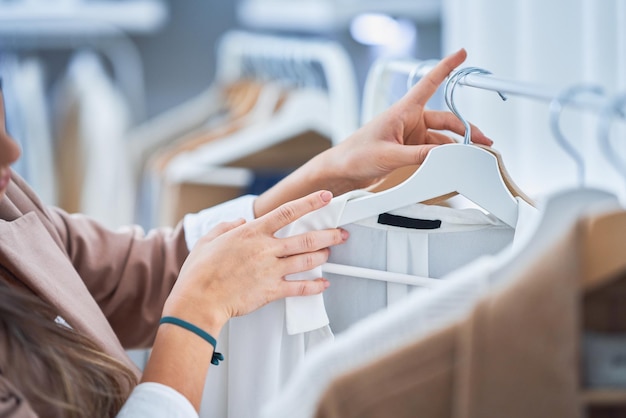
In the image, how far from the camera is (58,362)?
0.71 metres

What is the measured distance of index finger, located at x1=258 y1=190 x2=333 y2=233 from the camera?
768 mm

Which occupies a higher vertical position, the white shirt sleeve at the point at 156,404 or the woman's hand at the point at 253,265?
the woman's hand at the point at 253,265

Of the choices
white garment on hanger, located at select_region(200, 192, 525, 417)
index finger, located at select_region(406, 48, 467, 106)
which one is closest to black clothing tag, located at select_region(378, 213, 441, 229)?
white garment on hanger, located at select_region(200, 192, 525, 417)

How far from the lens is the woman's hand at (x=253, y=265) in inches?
29.8

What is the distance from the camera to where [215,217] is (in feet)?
3.04

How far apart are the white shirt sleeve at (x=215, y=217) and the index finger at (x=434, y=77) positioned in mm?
228

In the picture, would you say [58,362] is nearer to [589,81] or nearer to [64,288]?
[64,288]

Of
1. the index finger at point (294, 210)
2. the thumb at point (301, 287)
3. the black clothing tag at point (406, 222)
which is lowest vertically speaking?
the thumb at point (301, 287)

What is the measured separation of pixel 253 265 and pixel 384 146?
0.19 meters

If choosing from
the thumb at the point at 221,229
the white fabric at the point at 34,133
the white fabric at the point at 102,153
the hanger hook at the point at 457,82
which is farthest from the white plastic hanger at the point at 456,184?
the white fabric at the point at 34,133

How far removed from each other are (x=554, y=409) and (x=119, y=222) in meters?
1.45

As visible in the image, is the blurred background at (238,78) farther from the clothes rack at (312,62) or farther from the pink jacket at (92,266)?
the pink jacket at (92,266)

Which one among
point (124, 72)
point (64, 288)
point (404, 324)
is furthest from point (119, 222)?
point (404, 324)

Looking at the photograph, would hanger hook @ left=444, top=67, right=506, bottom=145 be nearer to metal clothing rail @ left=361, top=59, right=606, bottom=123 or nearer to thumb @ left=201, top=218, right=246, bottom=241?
metal clothing rail @ left=361, top=59, right=606, bottom=123
